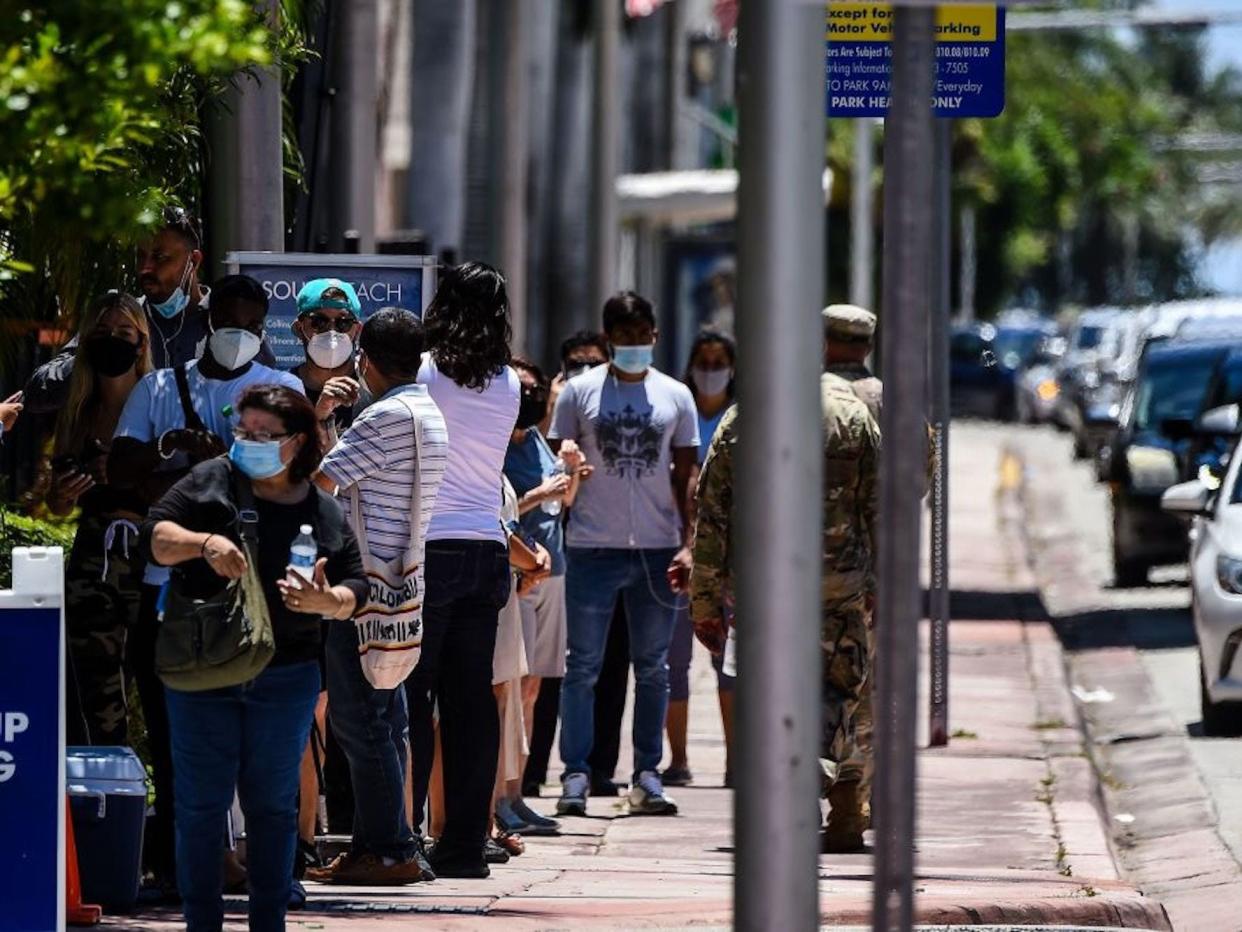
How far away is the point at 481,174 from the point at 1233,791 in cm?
1665

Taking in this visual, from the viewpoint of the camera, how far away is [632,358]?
36.8 feet

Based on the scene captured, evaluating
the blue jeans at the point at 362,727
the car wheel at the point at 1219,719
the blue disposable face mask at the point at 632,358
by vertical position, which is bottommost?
the car wheel at the point at 1219,719

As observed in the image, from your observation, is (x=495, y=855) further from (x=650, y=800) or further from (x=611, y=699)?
(x=611, y=699)

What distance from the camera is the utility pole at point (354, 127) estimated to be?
1392 cm

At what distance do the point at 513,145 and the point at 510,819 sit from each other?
11877mm

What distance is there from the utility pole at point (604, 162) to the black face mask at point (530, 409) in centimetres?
1102

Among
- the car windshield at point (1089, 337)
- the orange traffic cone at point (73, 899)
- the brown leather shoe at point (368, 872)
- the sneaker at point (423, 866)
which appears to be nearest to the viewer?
the orange traffic cone at point (73, 899)

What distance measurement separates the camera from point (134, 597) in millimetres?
8719

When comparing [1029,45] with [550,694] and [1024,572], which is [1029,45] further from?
[550,694]

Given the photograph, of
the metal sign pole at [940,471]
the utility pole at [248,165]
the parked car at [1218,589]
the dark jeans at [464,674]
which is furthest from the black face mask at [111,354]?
the parked car at [1218,589]

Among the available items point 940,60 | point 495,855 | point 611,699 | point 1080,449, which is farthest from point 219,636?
point 1080,449

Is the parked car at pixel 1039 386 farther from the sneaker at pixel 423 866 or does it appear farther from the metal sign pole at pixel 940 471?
the sneaker at pixel 423 866

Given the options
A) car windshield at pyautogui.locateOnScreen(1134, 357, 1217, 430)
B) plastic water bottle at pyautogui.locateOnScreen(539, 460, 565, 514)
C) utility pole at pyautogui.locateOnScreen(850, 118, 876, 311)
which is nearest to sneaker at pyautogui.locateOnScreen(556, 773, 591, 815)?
plastic water bottle at pyautogui.locateOnScreen(539, 460, 565, 514)

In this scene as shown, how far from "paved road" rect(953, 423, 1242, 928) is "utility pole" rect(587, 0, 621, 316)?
4.22m
